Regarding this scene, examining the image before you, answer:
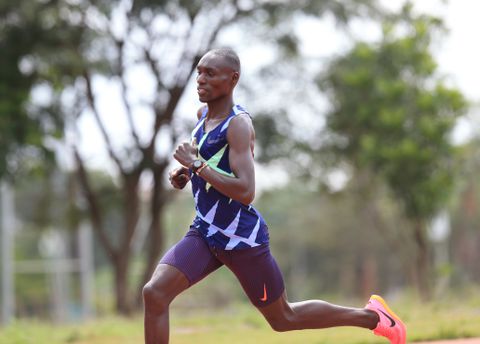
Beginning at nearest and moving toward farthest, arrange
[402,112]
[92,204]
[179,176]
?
[179,176]
[402,112]
[92,204]

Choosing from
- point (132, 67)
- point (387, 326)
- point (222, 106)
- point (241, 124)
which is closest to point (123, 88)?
point (132, 67)

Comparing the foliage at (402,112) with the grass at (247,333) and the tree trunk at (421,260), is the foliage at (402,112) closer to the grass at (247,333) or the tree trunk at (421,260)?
the tree trunk at (421,260)

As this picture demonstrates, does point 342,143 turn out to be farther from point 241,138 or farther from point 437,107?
point 241,138

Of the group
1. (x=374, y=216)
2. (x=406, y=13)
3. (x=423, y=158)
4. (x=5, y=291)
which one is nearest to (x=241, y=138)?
(x=423, y=158)

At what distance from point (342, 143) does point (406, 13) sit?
146 inches

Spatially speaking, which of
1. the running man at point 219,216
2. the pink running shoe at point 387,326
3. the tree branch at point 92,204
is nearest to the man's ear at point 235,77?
the running man at point 219,216

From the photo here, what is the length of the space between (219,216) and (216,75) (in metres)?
0.77

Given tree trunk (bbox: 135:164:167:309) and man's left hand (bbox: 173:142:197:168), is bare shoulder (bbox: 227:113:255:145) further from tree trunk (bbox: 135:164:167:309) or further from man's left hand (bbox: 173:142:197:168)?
tree trunk (bbox: 135:164:167:309)

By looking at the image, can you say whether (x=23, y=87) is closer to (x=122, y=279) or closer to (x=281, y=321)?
(x=122, y=279)

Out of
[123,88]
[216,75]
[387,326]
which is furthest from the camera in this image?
[123,88]

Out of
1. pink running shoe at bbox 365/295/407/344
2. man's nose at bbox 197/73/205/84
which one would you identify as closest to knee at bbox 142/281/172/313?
man's nose at bbox 197/73/205/84

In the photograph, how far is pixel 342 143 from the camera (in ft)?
68.1

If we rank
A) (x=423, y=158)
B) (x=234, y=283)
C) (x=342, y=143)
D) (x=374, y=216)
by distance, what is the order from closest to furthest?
(x=423, y=158) → (x=342, y=143) → (x=374, y=216) → (x=234, y=283)

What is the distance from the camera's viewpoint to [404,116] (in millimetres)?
18359
